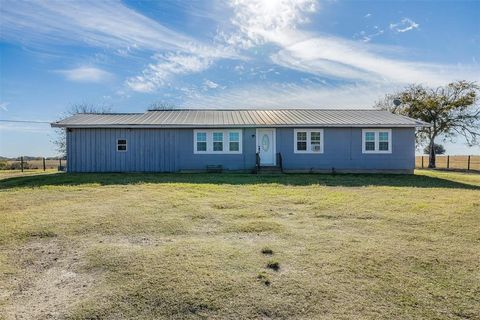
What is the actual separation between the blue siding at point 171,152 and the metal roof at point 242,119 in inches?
18.5

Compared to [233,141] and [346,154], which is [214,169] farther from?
[346,154]

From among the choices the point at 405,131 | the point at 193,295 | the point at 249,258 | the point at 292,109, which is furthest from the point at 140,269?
the point at 292,109

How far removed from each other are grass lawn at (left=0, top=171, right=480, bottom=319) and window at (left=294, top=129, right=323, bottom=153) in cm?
835

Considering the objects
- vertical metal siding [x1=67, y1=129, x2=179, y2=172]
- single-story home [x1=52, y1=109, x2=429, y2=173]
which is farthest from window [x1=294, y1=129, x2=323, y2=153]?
vertical metal siding [x1=67, y1=129, x2=179, y2=172]

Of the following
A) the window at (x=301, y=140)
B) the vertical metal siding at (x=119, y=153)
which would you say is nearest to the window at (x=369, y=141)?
the window at (x=301, y=140)

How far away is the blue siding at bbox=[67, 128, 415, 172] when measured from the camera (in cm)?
1708

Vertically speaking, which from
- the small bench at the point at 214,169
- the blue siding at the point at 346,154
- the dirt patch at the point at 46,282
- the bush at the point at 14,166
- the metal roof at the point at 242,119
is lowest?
the dirt patch at the point at 46,282

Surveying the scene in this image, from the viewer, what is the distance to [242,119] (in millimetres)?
18266

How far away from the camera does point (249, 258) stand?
5051 millimetres

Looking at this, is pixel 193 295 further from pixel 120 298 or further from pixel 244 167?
pixel 244 167

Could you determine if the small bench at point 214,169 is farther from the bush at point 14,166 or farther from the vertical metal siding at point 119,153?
the bush at point 14,166

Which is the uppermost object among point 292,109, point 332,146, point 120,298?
point 292,109

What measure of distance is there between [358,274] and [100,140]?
15457mm

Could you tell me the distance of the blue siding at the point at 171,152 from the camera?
A: 1708 centimetres
